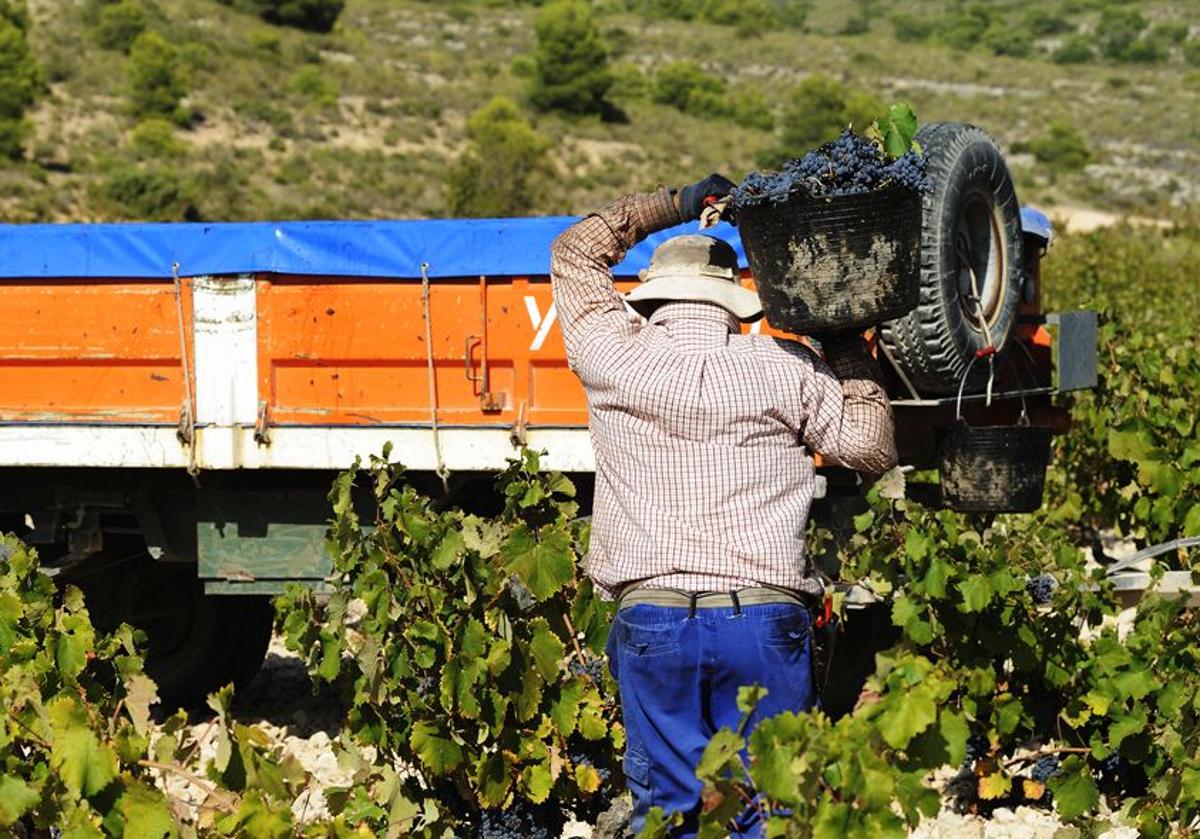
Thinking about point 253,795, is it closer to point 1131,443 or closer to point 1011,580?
point 1011,580

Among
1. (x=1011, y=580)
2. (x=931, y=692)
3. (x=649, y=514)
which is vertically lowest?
(x=1011, y=580)

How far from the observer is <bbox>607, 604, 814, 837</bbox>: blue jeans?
3.60m

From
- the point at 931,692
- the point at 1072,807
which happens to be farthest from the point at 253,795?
the point at 1072,807

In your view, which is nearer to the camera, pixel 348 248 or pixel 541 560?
pixel 541 560

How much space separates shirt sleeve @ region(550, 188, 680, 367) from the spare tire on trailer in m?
2.25

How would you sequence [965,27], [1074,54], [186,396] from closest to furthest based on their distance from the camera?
[186,396], [1074,54], [965,27]

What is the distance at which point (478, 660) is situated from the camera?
5.06 metres

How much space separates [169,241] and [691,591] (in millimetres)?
3992

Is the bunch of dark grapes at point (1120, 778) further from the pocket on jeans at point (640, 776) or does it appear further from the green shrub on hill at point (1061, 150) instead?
the green shrub on hill at point (1061, 150)

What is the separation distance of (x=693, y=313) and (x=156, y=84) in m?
42.6

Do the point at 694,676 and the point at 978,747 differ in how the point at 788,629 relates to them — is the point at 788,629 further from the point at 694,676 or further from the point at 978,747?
the point at 978,747

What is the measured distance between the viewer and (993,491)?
6453mm

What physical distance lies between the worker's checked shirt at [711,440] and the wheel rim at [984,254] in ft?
10.0

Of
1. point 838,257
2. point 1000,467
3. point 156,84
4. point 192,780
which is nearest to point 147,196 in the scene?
point 156,84
